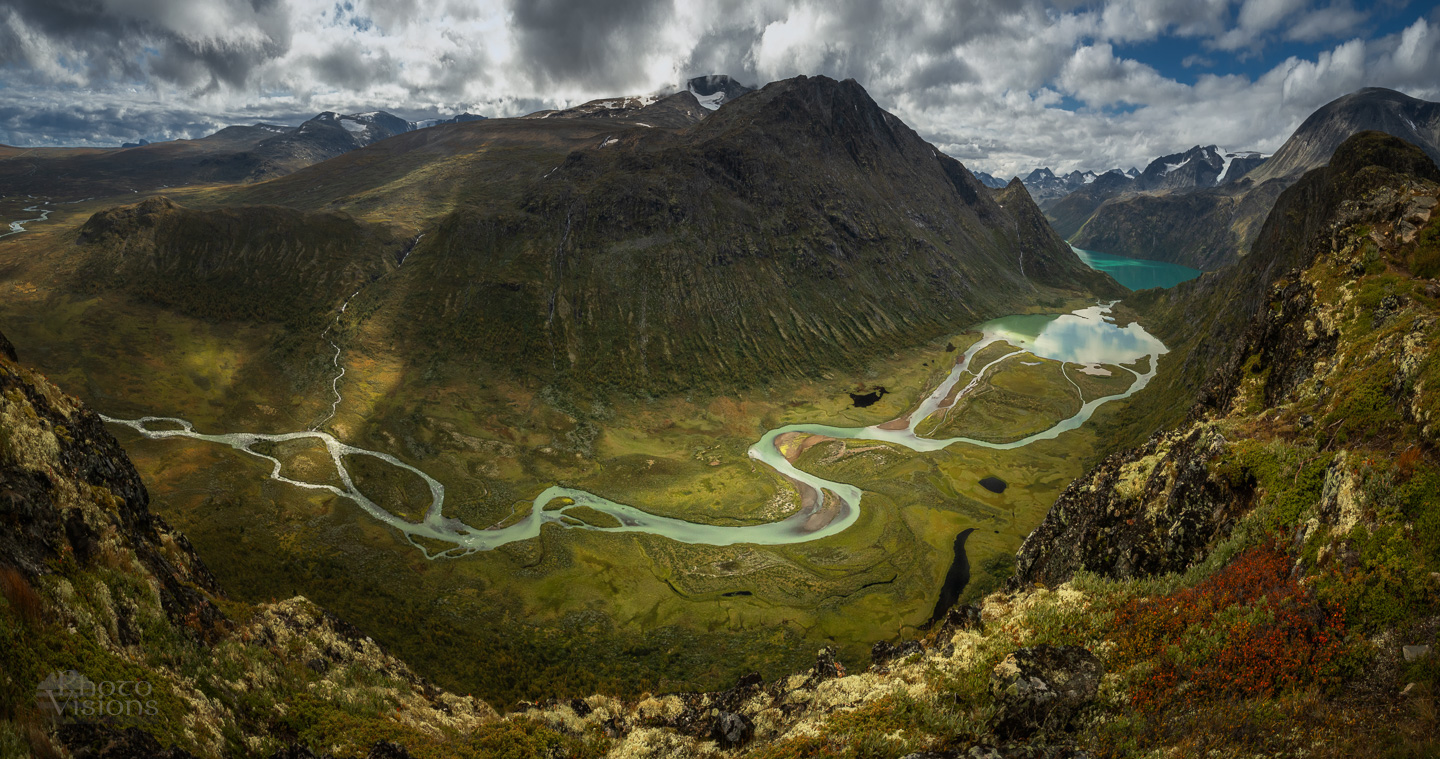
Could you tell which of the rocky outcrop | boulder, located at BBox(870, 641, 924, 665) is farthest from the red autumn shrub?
boulder, located at BBox(870, 641, 924, 665)

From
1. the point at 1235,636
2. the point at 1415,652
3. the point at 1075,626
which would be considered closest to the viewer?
the point at 1415,652

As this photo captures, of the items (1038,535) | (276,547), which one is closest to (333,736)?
A: (1038,535)

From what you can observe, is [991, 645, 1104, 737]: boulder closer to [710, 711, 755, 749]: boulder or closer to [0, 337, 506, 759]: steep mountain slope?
[710, 711, 755, 749]: boulder

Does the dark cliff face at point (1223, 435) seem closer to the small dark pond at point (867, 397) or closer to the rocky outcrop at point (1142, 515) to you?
the rocky outcrop at point (1142, 515)

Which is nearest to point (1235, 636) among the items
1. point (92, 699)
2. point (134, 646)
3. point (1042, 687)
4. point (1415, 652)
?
point (1415, 652)

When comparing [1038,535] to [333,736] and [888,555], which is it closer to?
[888,555]

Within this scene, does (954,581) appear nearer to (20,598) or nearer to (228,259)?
(20,598)

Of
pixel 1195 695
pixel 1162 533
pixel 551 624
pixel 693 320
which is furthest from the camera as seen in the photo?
pixel 693 320

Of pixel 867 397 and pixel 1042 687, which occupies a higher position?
pixel 867 397
